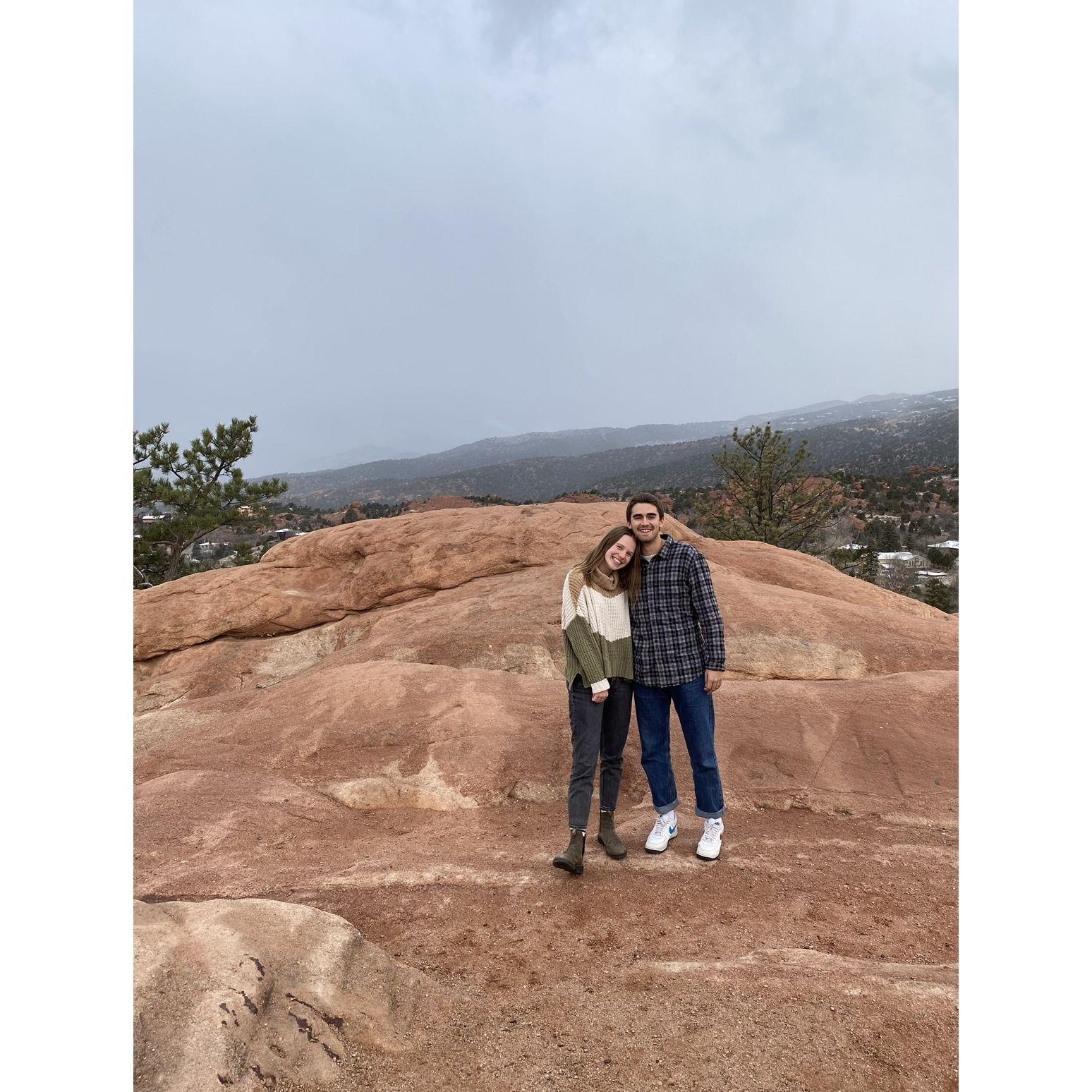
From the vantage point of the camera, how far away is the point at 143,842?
502 centimetres

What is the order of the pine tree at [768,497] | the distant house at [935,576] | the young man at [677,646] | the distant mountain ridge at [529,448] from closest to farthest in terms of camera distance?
1. the young man at [677,646]
2. the distant house at [935,576]
3. the pine tree at [768,497]
4. the distant mountain ridge at [529,448]

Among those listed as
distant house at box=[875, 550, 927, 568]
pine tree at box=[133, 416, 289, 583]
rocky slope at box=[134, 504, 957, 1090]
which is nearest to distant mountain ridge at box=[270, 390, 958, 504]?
pine tree at box=[133, 416, 289, 583]

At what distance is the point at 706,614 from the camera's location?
173 inches

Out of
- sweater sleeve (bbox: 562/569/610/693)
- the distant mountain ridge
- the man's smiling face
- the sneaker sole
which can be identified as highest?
the distant mountain ridge

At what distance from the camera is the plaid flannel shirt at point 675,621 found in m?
4.41

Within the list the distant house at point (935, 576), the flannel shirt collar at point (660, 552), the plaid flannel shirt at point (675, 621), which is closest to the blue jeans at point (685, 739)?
the plaid flannel shirt at point (675, 621)

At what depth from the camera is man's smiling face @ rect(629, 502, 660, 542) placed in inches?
172

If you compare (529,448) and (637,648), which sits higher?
(529,448)

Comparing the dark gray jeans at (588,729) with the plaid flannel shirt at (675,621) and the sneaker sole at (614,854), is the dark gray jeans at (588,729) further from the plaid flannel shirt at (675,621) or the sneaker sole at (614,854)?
the sneaker sole at (614,854)

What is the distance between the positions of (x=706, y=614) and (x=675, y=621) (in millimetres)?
195

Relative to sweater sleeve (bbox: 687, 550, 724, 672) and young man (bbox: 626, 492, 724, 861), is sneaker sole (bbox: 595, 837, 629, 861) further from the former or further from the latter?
sweater sleeve (bbox: 687, 550, 724, 672)

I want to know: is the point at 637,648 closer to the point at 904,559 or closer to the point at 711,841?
the point at 711,841

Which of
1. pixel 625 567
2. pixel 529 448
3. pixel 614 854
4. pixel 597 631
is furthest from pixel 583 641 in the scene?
pixel 529 448

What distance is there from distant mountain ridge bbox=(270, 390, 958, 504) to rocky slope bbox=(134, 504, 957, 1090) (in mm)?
67044
